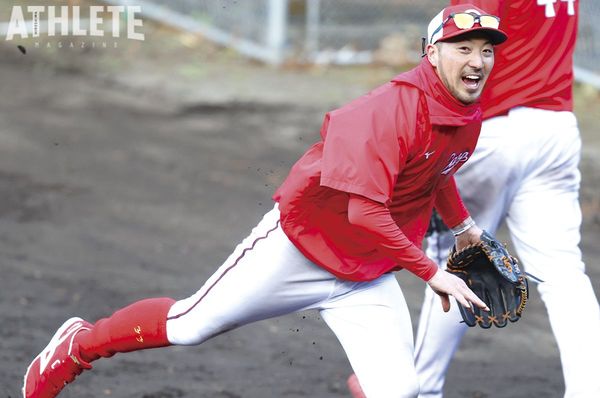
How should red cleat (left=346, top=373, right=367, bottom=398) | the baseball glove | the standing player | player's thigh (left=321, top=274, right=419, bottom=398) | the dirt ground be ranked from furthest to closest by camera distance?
1. the dirt ground
2. the standing player
3. red cleat (left=346, top=373, right=367, bottom=398)
4. the baseball glove
5. player's thigh (left=321, top=274, right=419, bottom=398)

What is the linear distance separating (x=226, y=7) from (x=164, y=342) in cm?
717

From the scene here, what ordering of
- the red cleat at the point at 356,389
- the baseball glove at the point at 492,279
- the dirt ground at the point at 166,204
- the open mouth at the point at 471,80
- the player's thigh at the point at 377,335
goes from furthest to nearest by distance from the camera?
1. the dirt ground at the point at 166,204
2. the red cleat at the point at 356,389
3. the baseball glove at the point at 492,279
4. the player's thigh at the point at 377,335
5. the open mouth at the point at 471,80

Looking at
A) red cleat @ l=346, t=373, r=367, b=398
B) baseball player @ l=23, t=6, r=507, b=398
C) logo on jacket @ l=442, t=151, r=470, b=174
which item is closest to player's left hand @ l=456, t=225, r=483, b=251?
baseball player @ l=23, t=6, r=507, b=398

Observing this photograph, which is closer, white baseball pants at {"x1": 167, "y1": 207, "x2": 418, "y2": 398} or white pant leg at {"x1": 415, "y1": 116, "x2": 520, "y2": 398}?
white baseball pants at {"x1": 167, "y1": 207, "x2": 418, "y2": 398}

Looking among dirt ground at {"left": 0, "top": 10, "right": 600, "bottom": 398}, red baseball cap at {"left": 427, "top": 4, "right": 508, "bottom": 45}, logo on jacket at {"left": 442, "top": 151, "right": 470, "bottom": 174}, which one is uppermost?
red baseball cap at {"left": 427, "top": 4, "right": 508, "bottom": 45}

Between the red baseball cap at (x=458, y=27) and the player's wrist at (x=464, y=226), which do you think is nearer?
the red baseball cap at (x=458, y=27)

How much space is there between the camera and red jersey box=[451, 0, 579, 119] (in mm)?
4184

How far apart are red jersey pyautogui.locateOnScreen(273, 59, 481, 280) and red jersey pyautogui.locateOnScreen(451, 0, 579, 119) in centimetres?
63

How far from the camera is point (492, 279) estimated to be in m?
3.93

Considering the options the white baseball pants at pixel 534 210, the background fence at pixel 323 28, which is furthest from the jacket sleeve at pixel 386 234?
the background fence at pixel 323 28

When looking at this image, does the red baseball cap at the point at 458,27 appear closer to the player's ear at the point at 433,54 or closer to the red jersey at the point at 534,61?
the player's ear at the point at 433,54

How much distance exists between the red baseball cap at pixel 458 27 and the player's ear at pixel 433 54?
0.06 feet

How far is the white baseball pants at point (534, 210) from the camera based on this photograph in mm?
4082

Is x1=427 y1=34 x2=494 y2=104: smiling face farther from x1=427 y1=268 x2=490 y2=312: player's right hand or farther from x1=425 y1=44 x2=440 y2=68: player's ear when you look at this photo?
x1=427 y1=268 x2=490 y2=312: player's right hand
